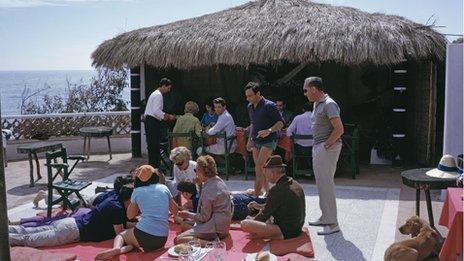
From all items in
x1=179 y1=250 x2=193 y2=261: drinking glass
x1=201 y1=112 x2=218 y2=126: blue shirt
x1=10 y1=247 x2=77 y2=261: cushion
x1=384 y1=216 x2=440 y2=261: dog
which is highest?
x1=201 y1=112 x2=218 y2=126: blue shirt

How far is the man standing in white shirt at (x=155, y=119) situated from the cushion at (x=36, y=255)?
4196 mm

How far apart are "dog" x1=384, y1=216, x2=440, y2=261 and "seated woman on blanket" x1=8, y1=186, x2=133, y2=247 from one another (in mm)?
2667

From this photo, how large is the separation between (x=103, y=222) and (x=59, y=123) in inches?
293

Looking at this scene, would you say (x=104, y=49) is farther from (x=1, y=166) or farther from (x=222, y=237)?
(x=1, y=166)

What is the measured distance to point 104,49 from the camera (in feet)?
36.7

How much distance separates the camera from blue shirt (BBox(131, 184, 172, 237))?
4875mm

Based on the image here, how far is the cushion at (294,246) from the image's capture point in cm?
491

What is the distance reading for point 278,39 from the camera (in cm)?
960

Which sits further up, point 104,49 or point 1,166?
point 104,49

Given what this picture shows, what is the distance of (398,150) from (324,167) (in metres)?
4.75

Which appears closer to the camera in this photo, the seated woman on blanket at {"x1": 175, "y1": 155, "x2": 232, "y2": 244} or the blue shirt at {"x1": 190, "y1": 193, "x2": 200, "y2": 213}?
the seated woman on blanket at {"x1": 175, "y1": 155, "x2": 232, "y2": 244}

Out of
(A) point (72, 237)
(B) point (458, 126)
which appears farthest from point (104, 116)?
(B) point (458, 126)

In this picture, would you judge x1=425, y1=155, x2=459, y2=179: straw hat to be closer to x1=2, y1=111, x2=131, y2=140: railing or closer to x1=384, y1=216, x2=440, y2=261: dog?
x1=384, y1=216, x2=440, y2=261: dog

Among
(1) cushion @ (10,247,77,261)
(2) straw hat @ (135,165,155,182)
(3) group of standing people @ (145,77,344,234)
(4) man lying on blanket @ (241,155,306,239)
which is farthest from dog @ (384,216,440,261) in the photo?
(1) cushion @ (10,247,77,261)
